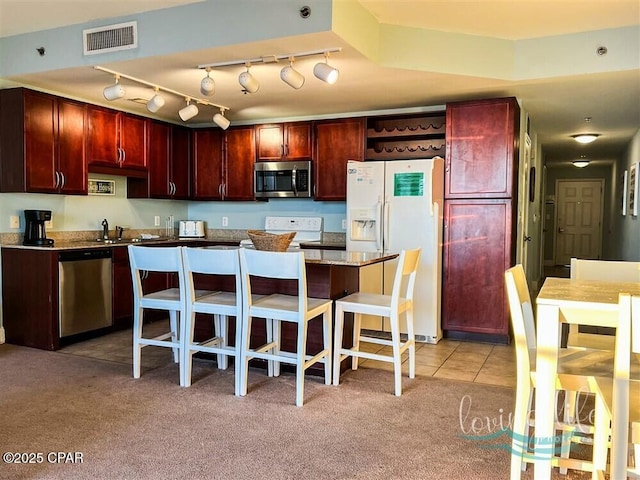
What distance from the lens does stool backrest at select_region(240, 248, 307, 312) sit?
289 cm

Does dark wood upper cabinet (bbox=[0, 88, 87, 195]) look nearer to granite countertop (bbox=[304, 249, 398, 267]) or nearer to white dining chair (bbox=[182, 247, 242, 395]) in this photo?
white dining chair (bbox=[182, 247, 242, 395])

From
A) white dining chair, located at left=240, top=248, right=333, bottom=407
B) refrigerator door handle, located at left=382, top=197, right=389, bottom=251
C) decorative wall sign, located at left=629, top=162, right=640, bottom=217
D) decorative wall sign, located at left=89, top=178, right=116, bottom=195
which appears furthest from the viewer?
decorative wall sign, located at left=629, top=162, right=640, bottom=217

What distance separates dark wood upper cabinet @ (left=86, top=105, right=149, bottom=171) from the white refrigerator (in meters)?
2.23

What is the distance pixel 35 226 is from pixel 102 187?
3.20 feet

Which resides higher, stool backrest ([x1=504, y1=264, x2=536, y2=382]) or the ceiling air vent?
the ceiling air vent

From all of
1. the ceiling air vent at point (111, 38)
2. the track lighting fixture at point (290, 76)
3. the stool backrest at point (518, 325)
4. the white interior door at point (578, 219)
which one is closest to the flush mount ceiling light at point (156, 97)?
the ceiling air vent at point (111, 38)

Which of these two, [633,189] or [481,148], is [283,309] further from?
[633,189]

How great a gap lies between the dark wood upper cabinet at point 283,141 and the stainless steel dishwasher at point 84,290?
6.59 feet

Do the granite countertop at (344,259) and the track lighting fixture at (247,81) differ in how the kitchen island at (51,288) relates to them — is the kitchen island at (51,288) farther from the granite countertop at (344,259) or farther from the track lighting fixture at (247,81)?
the track lighting fixture at (247,81)

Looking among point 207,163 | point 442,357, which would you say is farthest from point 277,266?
point 207,163

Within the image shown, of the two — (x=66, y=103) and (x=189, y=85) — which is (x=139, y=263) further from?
(x=66, y=103)

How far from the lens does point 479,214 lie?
14.8ft

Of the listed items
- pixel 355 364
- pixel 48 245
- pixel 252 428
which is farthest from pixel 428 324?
pixel 48 245

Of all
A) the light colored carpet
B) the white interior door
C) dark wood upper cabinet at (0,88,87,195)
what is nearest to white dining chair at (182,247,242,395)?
the light colored carpet
